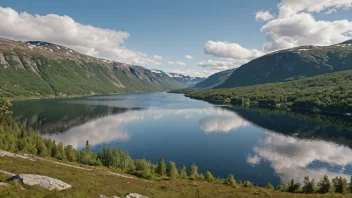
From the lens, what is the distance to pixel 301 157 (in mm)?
117188

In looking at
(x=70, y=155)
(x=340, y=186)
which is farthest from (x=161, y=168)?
(x=340, y=186)

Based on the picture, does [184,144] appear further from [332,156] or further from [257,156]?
[332,156]

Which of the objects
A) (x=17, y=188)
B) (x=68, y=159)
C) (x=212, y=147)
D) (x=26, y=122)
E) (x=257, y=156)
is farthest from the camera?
(x=26, y=122)

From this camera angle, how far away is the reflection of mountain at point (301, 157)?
3883 inches

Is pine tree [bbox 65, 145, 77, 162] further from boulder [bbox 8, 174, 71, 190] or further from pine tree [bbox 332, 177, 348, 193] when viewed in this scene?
pine tree [bbox 332, 177, 348, 193]

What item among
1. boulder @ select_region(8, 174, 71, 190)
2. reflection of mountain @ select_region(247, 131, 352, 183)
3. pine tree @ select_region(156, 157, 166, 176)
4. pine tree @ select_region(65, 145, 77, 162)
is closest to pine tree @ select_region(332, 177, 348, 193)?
reflection of mountain @ select_region(247, 131, 352, 183)

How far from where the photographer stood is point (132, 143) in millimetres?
136875

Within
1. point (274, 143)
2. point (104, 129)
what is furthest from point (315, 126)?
point (104, 129)

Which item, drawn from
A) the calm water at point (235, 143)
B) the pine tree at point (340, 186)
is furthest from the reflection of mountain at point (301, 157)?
the pine tree at point (340, 186)

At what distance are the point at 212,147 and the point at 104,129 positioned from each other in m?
76.5

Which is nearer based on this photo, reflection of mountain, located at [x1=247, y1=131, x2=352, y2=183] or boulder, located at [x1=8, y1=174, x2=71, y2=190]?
boulder, located at [x1=8, y1=174, x2=71, y2=190]

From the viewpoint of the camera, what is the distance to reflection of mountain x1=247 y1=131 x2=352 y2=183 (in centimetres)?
9862

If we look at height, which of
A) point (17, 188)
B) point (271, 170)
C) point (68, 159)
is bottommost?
point (271, 170)

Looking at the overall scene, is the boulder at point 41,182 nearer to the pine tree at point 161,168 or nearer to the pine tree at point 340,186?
the pine tree at point 161,168
